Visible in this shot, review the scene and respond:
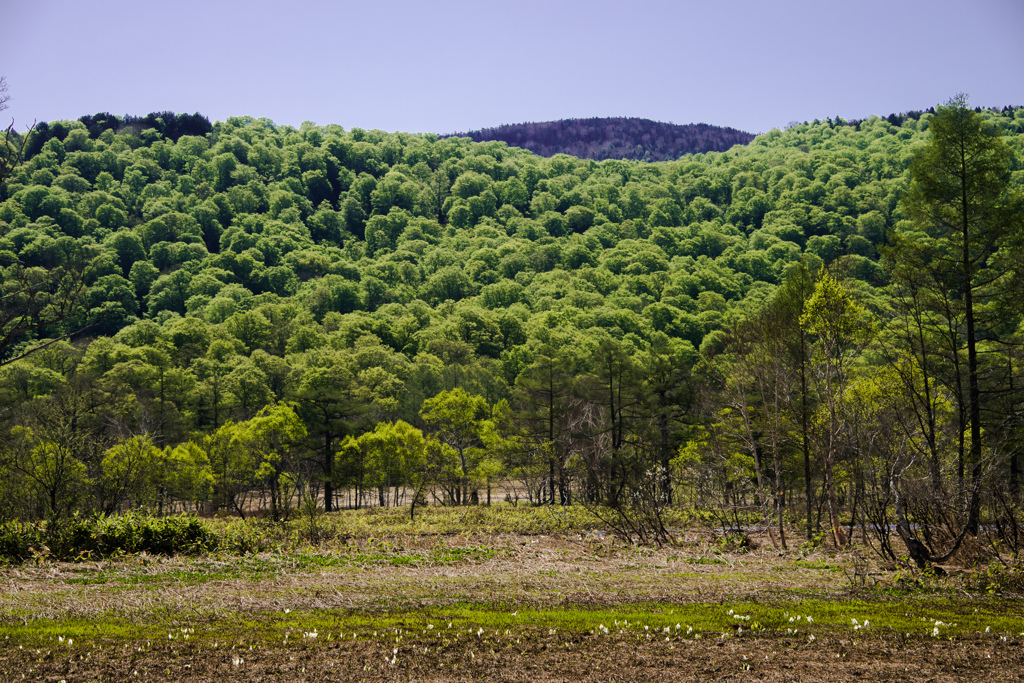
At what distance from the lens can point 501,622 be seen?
10.6 m

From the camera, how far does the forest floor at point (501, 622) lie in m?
8.20

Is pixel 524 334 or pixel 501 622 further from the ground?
pixel 524 334

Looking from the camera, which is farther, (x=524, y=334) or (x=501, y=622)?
(x=524, y=334)

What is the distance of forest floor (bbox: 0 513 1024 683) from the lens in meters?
8.20

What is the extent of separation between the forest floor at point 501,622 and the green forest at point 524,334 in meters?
3.90

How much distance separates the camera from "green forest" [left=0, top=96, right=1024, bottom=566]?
21.8 metres

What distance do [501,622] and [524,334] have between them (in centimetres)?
9090

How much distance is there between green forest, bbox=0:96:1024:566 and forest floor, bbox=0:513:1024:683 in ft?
12.8

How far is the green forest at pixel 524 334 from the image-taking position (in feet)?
71.5

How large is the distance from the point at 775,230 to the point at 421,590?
478ft

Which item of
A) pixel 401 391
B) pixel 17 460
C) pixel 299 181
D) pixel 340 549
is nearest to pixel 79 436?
pixel 17 460

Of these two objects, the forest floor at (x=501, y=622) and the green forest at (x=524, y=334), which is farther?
the green forest at (x=524, y=334)

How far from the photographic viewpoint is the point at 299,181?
182625mm

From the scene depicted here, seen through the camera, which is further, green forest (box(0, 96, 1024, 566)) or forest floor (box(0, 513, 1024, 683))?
green forest (box(0, 96, 1024, 566))
